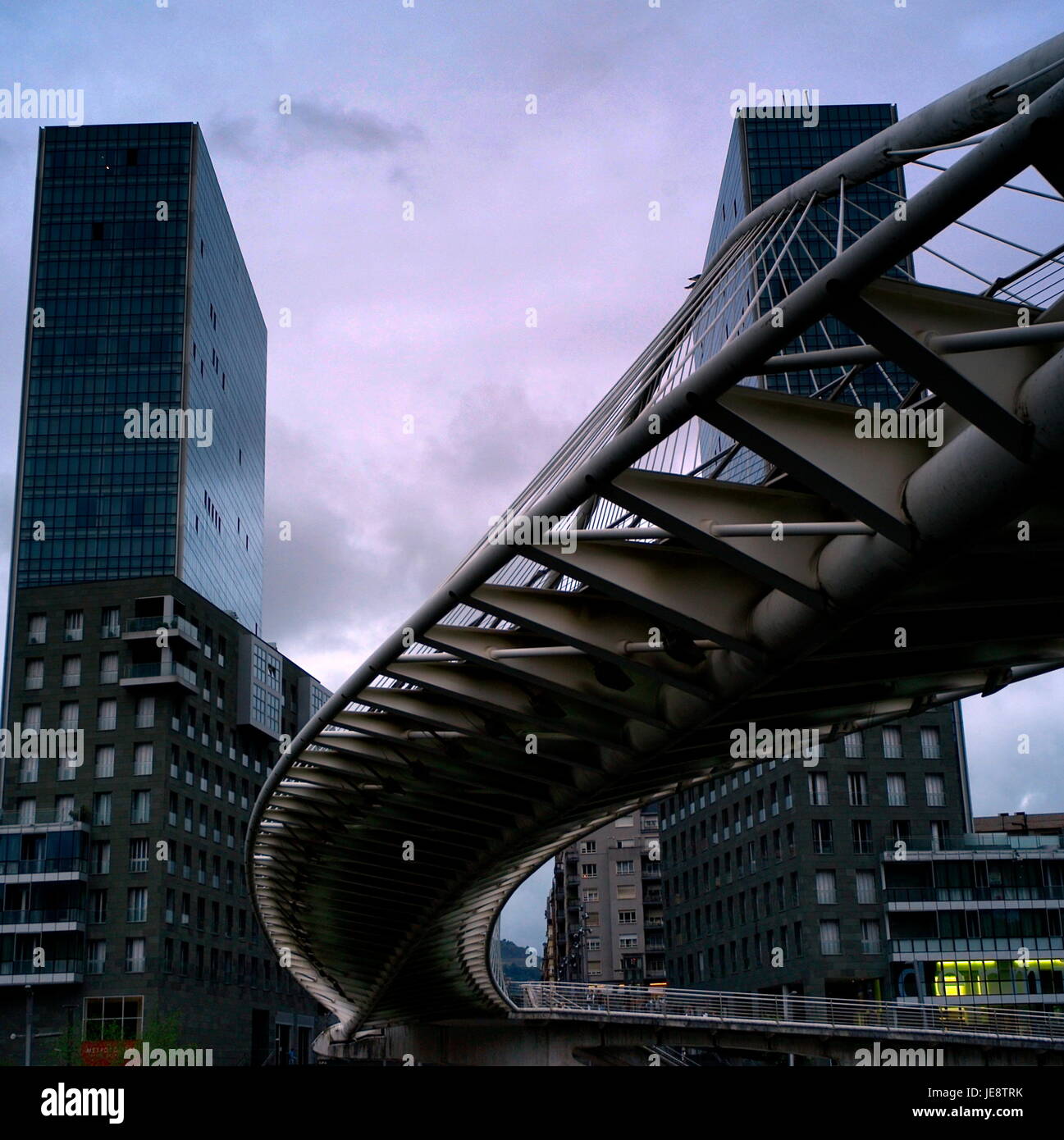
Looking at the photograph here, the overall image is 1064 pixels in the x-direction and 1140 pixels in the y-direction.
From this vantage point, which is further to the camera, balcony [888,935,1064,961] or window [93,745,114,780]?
window [93,745,114,780]

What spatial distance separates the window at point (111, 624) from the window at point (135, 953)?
842 inches

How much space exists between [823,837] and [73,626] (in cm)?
5316

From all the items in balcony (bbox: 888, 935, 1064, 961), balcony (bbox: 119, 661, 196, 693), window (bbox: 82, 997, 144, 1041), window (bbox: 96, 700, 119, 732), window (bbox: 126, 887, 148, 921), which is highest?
balcony (bbox: 119, 661, 196, 693)

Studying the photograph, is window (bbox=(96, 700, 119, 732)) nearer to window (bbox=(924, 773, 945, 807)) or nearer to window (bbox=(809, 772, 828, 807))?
window (bbox=(809, 772, 828, 807))

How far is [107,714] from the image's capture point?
94438mm

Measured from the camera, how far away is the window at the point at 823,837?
87.9 m

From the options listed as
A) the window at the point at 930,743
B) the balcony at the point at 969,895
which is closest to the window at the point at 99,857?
the balcony at the point at 969,895

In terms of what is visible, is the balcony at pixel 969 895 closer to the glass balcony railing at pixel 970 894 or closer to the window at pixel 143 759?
the glass balcony railing at pixel 970 894

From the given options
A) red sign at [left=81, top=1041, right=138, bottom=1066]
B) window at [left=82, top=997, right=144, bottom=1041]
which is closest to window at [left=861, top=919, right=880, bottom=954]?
red sign at [left=81, top=1041, right=138, bottom=1066]

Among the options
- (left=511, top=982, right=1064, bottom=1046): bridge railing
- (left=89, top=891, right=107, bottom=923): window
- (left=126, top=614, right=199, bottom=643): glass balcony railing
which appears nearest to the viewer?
(left=511, top=982, right=1064, bottom=1046): bridge railing

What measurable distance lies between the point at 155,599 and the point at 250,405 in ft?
226

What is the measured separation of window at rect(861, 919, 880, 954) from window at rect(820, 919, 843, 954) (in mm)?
1548

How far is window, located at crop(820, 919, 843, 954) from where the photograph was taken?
85250mm

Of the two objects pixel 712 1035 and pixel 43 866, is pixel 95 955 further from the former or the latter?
pixel 712 1035
